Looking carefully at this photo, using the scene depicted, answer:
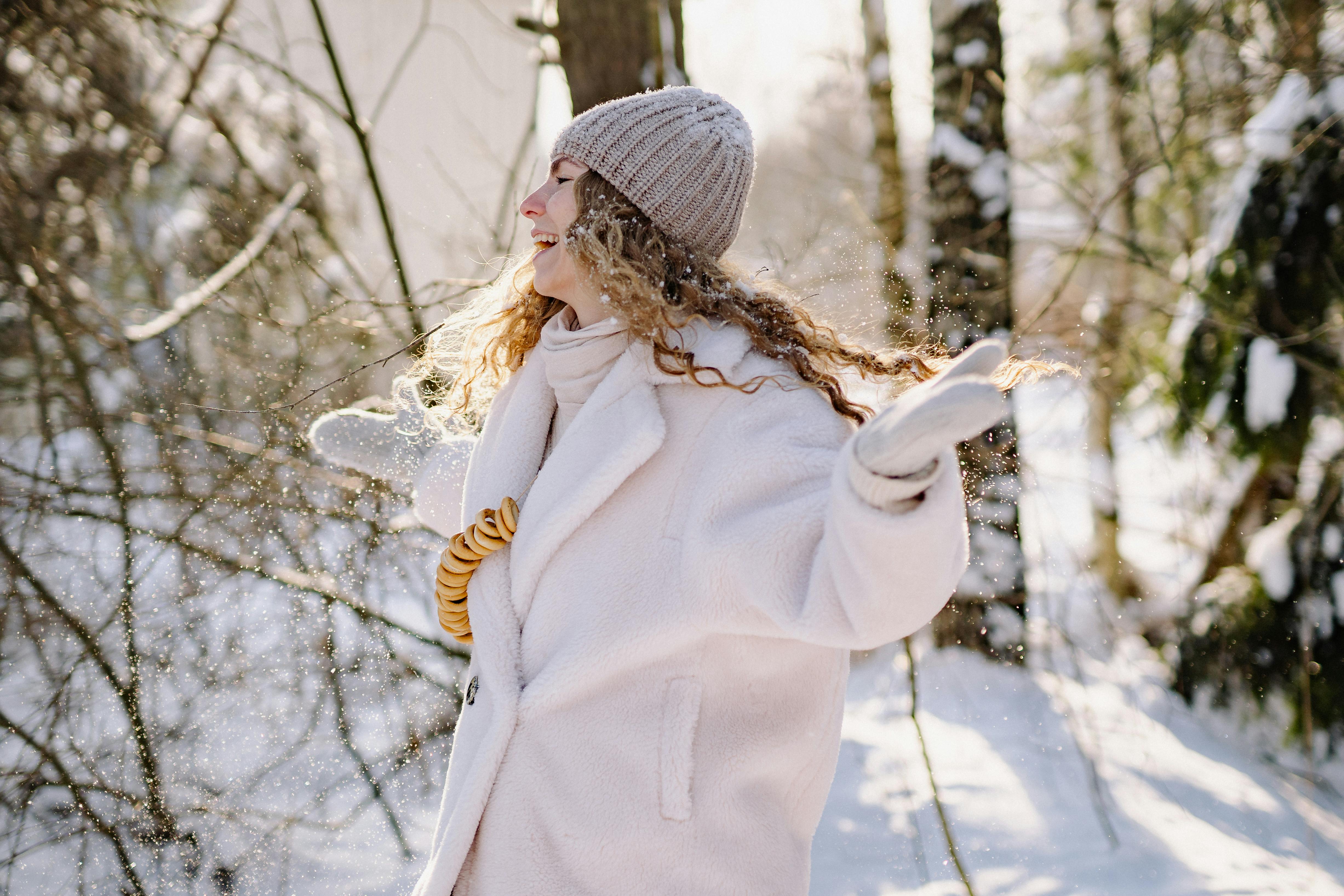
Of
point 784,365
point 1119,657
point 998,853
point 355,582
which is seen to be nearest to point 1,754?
point 355,582

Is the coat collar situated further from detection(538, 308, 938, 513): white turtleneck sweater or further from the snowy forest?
the snowy forest

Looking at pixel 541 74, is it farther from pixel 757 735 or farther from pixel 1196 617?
pixel 1196 617

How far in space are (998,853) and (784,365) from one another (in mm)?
2300

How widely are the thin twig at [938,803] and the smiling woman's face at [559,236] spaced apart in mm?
1415

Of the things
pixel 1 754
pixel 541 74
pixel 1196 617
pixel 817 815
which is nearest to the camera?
pixel 817 815

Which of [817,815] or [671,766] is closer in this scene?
[671,766]

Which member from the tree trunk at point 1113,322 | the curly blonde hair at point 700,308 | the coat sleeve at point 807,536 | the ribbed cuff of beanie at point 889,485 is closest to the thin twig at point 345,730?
the curly blonde hair at point 700,308

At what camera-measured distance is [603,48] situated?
8.59 feet

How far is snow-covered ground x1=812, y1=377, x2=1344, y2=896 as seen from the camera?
270cm

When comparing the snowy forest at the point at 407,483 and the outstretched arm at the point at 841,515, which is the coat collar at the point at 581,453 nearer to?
the outstretched arm at the point at 841,515

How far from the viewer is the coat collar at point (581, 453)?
49.6 inches

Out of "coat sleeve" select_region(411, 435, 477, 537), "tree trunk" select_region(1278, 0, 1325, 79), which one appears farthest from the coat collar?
"tree trunk" select_region(1278, 0, 1325, 79)

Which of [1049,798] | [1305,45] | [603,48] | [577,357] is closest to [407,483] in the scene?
[577,357]

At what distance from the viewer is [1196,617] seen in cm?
394
